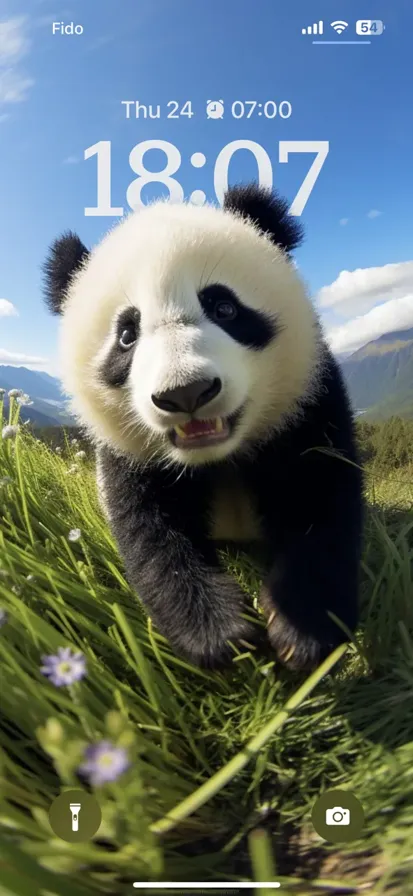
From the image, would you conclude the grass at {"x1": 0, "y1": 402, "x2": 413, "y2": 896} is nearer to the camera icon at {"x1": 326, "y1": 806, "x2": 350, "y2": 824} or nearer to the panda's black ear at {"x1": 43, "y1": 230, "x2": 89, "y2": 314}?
the camera icon at {"x1": 326, "y1": 806, "x2": 350, "y2": 824}

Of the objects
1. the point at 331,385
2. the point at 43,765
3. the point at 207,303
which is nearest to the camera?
the point at 43,765

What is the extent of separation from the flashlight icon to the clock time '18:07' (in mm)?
1251

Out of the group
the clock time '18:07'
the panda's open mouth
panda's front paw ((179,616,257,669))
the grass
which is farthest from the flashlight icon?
the clock time '18:07'

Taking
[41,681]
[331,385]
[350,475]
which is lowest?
[41,681]

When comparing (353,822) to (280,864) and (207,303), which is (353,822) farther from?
(207,303)

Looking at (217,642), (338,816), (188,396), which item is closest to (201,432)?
(188,396)

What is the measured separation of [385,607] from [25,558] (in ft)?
2.69

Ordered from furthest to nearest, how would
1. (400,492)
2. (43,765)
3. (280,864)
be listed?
(400,492), (43,765), (280,864)

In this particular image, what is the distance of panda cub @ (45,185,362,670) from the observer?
1.39 meters

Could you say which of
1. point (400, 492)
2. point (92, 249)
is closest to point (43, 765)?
point (92, 249)

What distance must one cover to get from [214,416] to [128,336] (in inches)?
13.2

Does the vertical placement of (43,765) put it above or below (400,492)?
below

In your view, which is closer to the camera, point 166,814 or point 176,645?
point 166,814

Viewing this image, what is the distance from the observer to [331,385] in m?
1.80
